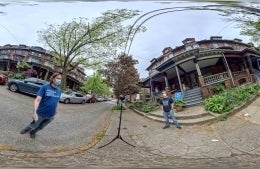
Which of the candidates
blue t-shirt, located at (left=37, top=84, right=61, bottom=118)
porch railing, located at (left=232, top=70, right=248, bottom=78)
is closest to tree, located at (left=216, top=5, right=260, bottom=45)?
porch railing, located at (left=232, top=70, right=248, bottom=78)

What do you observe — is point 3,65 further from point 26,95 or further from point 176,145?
point 176,145

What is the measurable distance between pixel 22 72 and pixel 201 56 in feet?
3.38

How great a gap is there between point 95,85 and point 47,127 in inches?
14.0

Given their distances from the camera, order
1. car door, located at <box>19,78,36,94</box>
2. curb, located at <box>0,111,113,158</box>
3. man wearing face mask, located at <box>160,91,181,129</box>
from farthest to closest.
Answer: man wearing face mask, located at <box>160,91,181,129</box> < car door, located at <box>19,78,36,94</box> < curb, located at <box>0,111,113,158</box>

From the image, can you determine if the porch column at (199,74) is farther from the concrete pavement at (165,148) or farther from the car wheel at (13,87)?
the car wheel at (13,87)

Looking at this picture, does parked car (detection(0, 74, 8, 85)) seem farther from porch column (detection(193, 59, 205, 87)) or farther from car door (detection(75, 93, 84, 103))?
porch column (detection(193, 59, 205, 87))

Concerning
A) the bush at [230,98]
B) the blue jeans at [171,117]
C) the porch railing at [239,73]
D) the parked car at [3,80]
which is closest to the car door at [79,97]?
the parked car at [3,80]

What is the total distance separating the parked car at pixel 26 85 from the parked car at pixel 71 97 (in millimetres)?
127

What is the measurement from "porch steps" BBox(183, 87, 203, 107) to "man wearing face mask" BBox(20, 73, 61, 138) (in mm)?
717

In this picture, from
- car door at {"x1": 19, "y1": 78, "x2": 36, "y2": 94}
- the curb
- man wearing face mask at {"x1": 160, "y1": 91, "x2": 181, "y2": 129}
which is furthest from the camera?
man wearing face mask at {"x1": 160, "y1": 91, "x2": 181, "y2": 129}

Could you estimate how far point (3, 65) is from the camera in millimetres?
1914

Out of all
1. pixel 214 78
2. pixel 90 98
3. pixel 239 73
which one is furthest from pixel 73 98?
pixel 239 73

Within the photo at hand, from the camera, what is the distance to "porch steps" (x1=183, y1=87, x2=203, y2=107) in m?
→ 1.88

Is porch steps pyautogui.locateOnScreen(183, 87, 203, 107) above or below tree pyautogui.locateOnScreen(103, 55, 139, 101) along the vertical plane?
below
